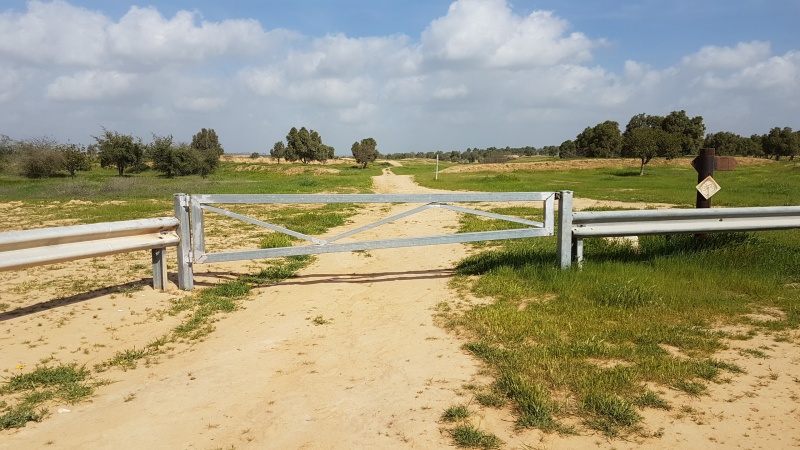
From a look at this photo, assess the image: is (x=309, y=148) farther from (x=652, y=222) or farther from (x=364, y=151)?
(x=652, y=222)

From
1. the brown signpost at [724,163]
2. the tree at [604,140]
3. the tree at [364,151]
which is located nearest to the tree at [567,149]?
the tree at [604,140]

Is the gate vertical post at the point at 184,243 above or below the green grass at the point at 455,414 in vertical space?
above

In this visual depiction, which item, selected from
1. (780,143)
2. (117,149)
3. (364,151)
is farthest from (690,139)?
(117,149)

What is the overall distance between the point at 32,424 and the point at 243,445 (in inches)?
61.5

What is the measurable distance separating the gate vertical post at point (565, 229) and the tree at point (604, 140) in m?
85.6

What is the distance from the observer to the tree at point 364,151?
86.6m

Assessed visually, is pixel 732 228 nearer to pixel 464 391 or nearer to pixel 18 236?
pixel 464 391

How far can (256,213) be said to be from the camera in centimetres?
1695

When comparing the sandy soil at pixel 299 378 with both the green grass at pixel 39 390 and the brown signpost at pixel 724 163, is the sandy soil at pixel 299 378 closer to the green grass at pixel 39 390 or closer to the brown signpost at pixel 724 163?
the green grass at pixel 39 390

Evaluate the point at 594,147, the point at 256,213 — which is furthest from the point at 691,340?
the point at 594,147

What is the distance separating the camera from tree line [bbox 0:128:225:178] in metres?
42.3

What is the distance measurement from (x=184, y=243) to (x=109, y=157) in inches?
1967

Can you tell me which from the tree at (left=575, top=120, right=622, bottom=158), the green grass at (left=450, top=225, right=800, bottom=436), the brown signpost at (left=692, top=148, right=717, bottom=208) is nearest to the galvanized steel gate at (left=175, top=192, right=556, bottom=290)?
the green grass at (left=450, top=225, right=800, bottom=436)

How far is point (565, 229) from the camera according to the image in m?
6.62
